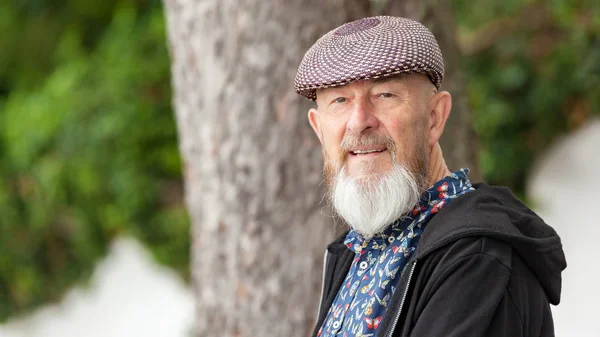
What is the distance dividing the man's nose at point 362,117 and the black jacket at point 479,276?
0.87 feet

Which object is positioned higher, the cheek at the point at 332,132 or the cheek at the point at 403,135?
the cheek at the point at 332,132

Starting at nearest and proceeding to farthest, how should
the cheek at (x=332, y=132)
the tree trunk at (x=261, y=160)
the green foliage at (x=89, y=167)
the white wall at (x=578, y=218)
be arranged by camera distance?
1. the cheek at (x=332, y=132)
2. the tree trunk at (x=261, y=160)
3. the white wall at (x=578, y=218)
4. the green foliage at (x=89, y=167)

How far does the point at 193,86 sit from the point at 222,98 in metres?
0.18

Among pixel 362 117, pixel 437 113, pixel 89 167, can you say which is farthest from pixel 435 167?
pixel 89 167

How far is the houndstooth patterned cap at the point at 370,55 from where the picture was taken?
5.87ft

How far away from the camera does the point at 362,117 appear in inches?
72.8

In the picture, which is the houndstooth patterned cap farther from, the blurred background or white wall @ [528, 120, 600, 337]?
white wall @ [528, 120, 600, 337]

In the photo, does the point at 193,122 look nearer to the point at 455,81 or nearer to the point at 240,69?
the point at 240,69

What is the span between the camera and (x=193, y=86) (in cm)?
338

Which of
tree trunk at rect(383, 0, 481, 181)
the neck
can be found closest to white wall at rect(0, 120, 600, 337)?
tree trunk at rect(383, 0, 481, 181)

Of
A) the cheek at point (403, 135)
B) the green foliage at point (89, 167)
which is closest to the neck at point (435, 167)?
the cheek at point (403, 135)

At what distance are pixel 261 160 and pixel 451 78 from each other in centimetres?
87

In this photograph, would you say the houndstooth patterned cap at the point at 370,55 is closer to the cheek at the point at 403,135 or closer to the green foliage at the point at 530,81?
the cheek at the point at 403,135

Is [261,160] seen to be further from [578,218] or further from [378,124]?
[578,218]
